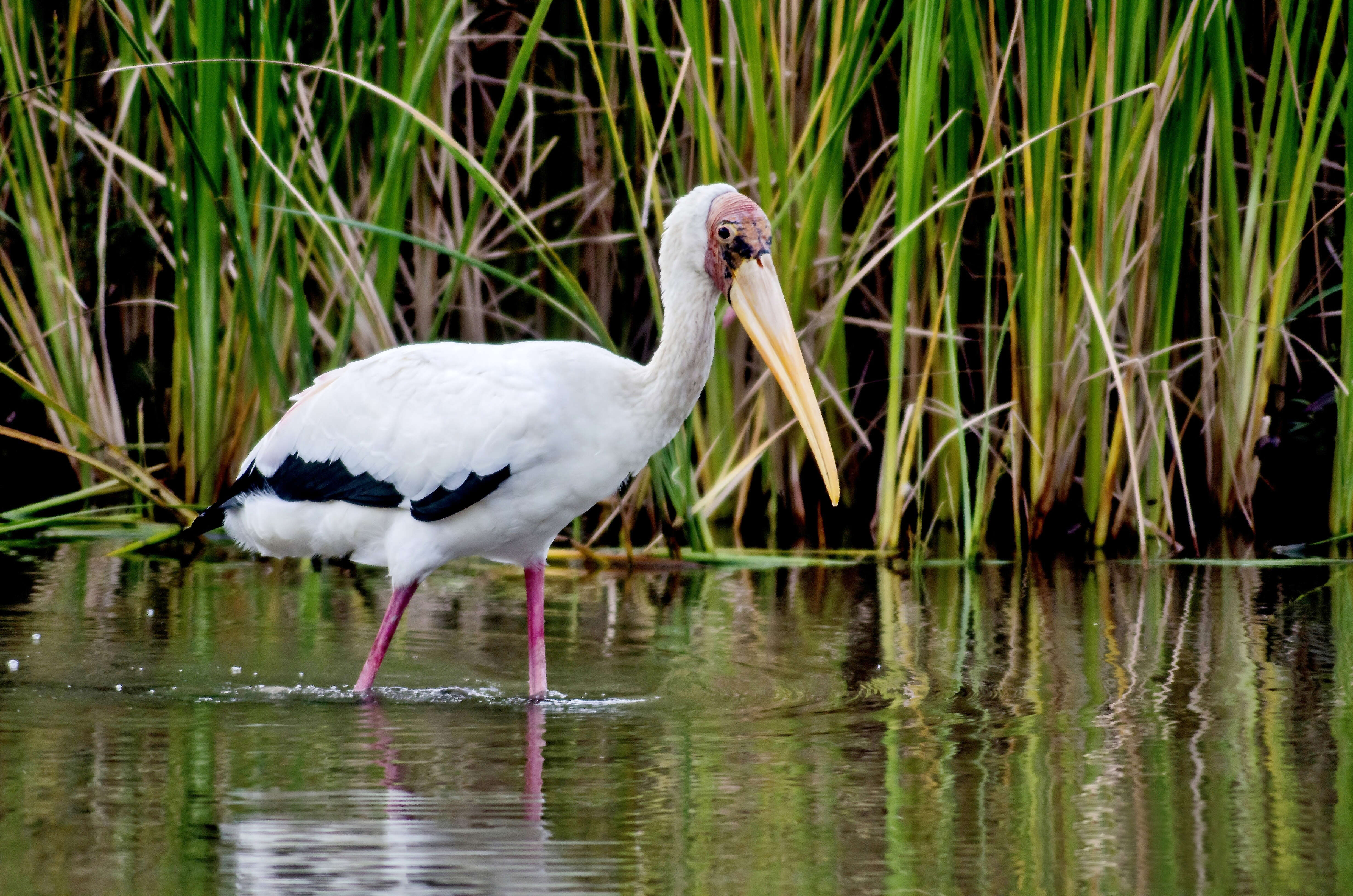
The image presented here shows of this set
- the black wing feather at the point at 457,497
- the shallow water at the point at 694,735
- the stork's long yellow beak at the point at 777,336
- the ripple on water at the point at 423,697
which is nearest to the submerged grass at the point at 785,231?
the shallow water at the point at 694,735

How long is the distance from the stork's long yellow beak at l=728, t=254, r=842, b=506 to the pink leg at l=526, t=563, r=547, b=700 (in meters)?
0.83

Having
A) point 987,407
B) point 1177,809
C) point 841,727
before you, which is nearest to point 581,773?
point 841,727

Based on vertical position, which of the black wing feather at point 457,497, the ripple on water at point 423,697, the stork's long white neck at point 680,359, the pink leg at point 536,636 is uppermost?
the stork's long white neck at point 680,359

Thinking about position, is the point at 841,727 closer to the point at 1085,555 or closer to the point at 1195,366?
the point at 1085,555

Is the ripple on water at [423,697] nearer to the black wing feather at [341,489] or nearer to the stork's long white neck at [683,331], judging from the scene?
the black wing feather at [341,489]

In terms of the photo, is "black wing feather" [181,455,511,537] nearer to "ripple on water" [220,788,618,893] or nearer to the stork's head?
the stork's head

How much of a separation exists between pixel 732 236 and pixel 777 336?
30cm

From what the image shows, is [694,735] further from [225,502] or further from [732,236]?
[225,502]

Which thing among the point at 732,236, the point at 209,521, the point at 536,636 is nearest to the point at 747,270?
the point at 732,236

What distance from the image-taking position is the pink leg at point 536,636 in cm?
474

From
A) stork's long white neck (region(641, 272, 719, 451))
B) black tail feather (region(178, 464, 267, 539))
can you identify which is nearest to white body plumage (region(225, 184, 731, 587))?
stork's long white neck (region(641, 272, 719, 451))

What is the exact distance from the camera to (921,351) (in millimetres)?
7543

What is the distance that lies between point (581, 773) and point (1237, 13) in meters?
4.76

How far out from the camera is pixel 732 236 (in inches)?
192
